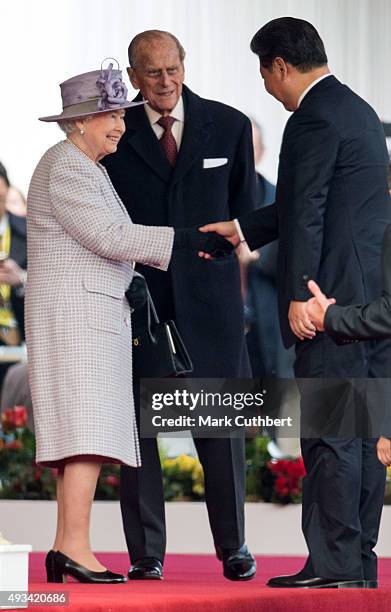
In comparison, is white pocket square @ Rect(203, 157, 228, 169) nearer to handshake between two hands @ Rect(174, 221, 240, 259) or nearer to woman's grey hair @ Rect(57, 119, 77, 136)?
handshake between two hands @ Rect(174, 221, 240, 259)

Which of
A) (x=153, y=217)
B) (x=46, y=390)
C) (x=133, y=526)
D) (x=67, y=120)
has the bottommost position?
(x=133, y=526)

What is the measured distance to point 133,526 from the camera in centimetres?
449

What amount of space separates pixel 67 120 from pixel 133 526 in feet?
4.27

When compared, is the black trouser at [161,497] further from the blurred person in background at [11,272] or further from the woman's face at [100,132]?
the blurred person in background at [11,272]

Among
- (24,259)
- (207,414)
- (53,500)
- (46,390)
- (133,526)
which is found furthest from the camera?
(24,259)

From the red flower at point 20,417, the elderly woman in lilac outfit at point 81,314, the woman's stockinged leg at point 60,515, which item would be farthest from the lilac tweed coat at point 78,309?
the red flower at point 20,417

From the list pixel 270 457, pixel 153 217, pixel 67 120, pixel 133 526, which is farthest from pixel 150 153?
pixel 270 457

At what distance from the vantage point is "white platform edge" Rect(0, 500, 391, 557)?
6.46m

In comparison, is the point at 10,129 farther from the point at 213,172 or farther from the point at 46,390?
the point at 46,390

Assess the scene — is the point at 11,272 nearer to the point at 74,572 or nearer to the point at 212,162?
the point at 212,162

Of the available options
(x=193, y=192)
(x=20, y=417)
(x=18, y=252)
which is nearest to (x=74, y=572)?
(x=193, y=192)

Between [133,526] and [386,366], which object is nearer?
[386,366]

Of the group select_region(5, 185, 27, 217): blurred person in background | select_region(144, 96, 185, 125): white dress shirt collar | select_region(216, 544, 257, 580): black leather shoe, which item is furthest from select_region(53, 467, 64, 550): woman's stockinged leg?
select_region(5, 185, 27, 217): blurred person in background

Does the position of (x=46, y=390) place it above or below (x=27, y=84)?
below
